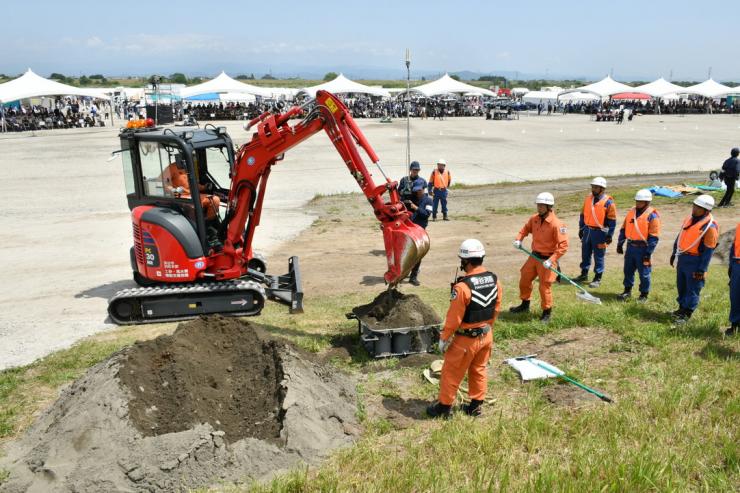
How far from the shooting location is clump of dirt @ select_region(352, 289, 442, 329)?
8500mm

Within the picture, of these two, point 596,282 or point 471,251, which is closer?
point 471,251

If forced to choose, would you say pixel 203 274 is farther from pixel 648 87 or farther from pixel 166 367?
pixel 648 87

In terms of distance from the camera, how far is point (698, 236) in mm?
9141

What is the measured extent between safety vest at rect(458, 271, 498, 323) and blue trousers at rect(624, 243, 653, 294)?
16.7 feet

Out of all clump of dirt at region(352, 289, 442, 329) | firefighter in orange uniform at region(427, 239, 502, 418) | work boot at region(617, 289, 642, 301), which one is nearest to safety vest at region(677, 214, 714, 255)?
work boot at region(617, 289, 642, 301)

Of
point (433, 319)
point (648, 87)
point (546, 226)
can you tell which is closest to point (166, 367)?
point (433, 319)

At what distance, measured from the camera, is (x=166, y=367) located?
691cm

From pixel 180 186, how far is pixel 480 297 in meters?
5.85

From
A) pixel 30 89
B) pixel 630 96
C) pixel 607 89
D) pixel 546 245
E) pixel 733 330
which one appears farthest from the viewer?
pixel 607 89

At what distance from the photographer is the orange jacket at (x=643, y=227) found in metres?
10.1

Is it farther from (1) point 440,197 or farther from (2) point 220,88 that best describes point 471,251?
(2) point 220,88

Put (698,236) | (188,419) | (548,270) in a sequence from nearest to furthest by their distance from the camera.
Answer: (188,419), (698,236), (548,270)

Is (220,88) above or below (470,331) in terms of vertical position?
above

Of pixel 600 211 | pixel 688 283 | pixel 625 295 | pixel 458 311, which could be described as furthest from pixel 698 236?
pixel 458 311
